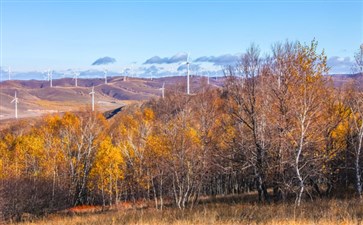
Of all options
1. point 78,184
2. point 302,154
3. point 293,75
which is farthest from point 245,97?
point 78,184

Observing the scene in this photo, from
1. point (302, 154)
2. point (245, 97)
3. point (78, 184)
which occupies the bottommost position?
point (78, 184)

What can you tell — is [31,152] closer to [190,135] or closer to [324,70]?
[190,135]

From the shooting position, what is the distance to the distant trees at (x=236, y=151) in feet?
105

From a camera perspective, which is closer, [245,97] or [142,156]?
[245,97]

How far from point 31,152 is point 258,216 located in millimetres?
59149

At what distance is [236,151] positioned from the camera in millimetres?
37625

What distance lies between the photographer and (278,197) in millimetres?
35156

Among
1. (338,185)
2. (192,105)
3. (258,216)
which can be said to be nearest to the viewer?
(258,216)

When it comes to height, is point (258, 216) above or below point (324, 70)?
below

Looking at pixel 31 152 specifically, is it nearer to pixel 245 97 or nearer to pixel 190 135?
pixel 190 135

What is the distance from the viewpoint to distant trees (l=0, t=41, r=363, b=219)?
1264 inches

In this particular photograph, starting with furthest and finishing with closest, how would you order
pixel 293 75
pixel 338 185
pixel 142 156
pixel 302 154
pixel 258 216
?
1. pixel 142 156
2. pixel 338 185
3. pixel 293 75
4. pixel 302 154
5. pixel 258 216

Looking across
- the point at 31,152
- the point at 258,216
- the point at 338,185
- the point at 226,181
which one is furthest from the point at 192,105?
the point at 258,216

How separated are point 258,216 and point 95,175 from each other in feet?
175
